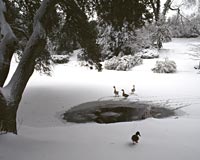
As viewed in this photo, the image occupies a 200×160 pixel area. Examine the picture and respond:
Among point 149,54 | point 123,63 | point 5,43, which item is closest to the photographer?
point 5,43

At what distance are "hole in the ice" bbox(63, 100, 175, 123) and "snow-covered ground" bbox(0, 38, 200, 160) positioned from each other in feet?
1.76

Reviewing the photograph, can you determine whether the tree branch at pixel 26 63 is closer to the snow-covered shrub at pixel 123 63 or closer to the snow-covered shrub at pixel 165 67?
the snow-covered shrub at pixel 165 67

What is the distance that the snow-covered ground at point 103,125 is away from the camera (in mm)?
5363

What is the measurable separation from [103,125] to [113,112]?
→ 3.31 m

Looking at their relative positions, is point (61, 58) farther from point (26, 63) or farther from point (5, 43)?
point (5, 43)

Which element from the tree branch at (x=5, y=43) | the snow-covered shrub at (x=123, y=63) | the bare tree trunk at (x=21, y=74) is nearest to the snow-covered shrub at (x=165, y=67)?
the snow-covered shrub at (x=123, y=63)

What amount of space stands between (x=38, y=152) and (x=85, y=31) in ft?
17.7

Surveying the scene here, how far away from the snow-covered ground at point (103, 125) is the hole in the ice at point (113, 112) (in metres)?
0.54

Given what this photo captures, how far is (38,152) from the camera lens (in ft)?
17.0

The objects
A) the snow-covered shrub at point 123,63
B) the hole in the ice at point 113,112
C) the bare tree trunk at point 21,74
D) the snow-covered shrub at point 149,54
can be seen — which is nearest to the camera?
the bare tree trunk at point 21,74

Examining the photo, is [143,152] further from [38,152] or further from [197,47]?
Answer: [197,47]

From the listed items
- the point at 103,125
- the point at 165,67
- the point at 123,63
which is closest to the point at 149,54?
the point at 123,63

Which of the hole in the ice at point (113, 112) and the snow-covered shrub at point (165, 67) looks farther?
the snow-covered shrub at point (165, 67)

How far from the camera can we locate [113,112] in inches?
454
